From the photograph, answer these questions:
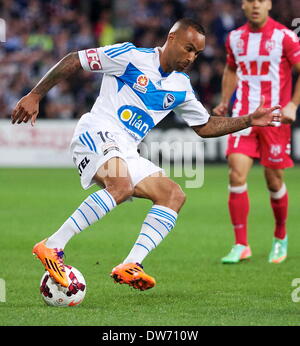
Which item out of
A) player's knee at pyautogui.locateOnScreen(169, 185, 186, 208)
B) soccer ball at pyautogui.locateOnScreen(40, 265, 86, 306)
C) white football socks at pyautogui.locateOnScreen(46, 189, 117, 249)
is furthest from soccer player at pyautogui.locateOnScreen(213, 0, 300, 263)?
soccer ball at pyautogui.locateOnScreen(40, 265, 86, 306)

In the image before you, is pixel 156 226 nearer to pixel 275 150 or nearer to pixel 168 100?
pixel 168 100

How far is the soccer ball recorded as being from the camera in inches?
231

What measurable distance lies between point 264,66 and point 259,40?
0.83 feet

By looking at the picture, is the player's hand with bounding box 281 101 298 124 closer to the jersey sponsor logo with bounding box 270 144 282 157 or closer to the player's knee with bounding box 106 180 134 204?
the jersey sponsor logo with bounding box 270 144 282 157

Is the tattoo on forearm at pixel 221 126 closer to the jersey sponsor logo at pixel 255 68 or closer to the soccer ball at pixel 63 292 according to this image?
the soccer ball at pixel 63 292

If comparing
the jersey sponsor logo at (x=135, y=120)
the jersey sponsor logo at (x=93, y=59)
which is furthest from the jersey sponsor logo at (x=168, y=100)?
the jersey sponsor logo at (x=93, y=59)

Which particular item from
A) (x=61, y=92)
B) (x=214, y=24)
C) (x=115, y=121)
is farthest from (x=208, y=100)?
(x=115, y=121)

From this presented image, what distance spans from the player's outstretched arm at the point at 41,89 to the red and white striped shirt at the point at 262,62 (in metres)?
2.64

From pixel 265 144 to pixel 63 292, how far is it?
3.42m

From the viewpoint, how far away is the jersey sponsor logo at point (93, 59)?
21.2 feet

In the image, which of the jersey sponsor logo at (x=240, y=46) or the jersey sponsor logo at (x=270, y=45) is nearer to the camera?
the jersey sponsor logo at (x=270, y=45)

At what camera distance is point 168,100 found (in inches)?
261

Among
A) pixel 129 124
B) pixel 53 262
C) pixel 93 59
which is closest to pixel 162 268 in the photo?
pixel 129 124

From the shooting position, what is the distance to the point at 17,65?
20.2 meters
